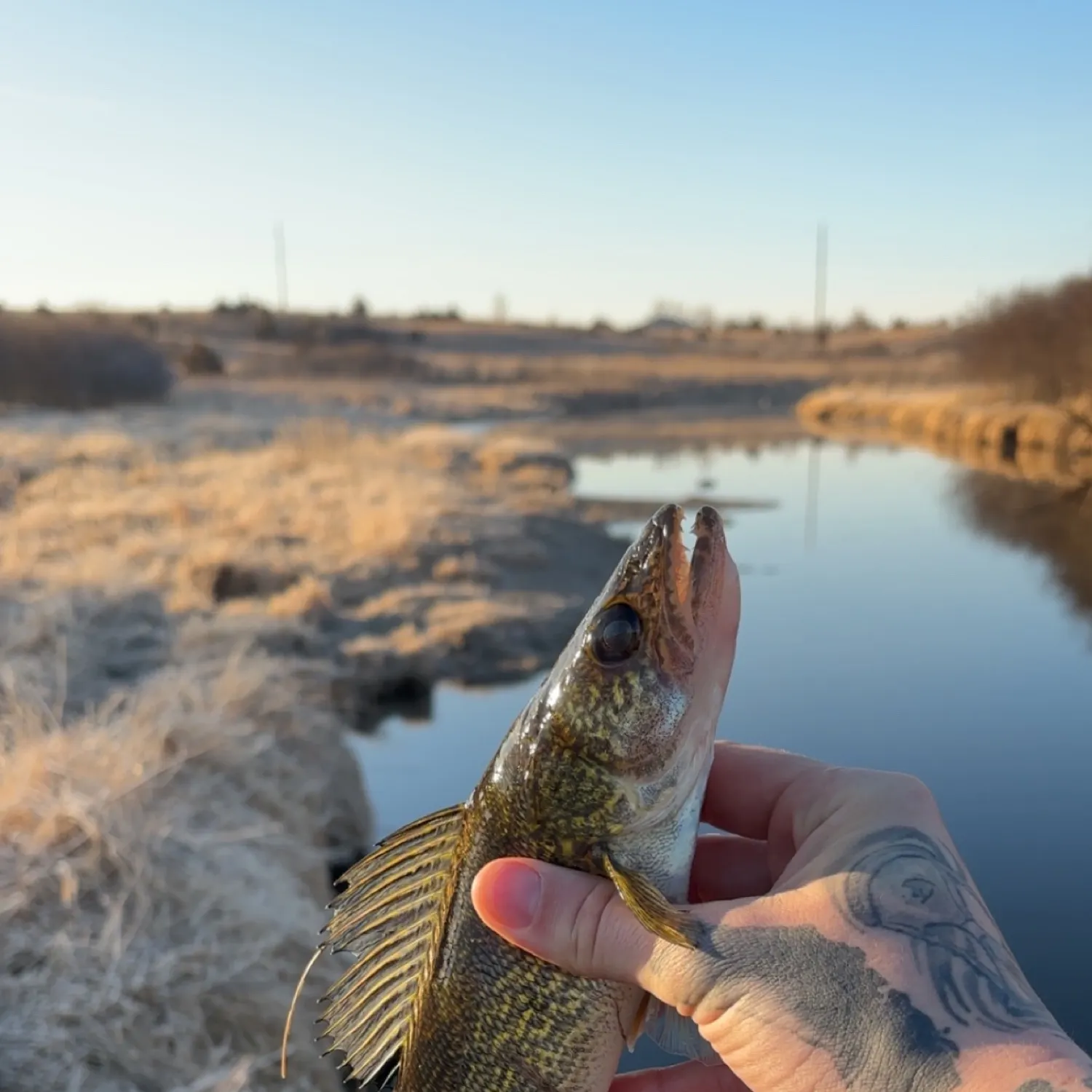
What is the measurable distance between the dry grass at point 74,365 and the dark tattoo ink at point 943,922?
98.2ft

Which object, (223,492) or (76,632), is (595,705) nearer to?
(76,632)

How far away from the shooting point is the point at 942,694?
9.80 metres

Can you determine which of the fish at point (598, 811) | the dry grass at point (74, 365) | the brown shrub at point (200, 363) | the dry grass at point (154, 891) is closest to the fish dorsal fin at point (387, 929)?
the fish at point (598, 811)

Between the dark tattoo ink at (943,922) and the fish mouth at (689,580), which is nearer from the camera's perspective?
the dark tattoo ink at (943,922)

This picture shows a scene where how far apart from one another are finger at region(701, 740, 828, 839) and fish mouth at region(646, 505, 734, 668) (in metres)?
0.48

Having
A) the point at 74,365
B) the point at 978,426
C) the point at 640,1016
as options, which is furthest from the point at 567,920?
the point at 74,365

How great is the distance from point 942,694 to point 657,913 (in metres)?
8.64

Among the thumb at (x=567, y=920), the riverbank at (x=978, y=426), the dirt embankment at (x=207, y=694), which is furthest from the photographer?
the riverbank at (x=978, y=426)

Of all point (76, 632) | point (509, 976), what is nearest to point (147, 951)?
point (509, 976)

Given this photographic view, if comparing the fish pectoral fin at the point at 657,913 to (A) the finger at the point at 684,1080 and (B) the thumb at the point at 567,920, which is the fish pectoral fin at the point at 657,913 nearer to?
(B) the thumb at the point at 567,920

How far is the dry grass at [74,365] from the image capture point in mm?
27812

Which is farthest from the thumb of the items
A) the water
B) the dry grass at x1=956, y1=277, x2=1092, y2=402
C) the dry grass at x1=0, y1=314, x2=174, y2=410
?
the dry grass at x1=0, y1=314, x2=174, y2=410

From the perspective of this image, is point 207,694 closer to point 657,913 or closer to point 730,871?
point 730,871

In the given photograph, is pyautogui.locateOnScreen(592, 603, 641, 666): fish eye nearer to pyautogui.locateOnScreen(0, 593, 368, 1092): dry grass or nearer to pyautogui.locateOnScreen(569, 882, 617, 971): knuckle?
pyautogui.locateOnScreen(569, 882, 617, 971): knuckle
